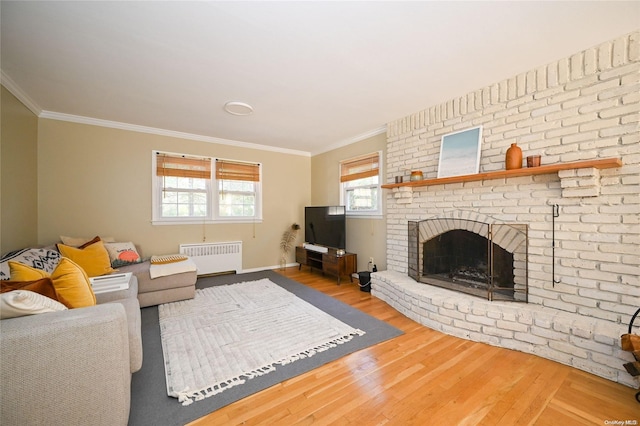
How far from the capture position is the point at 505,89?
2.52 m

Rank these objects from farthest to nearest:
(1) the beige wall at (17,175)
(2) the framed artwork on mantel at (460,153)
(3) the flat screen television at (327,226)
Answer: (3) the flat screen television at (327,226) < (2) the framed artwork on mantel at (460,153) < (1) the beige wall at (17,175)

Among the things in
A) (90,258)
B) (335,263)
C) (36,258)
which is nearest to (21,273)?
(36,258)

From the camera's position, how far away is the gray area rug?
1.48 metres

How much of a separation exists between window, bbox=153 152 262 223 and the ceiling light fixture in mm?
1569

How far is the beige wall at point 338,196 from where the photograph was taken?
4000mm

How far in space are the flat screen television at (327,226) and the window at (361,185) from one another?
1.14ft

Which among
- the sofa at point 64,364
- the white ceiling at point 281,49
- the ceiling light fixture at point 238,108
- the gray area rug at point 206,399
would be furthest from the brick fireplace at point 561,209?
the sofa at point 64,364

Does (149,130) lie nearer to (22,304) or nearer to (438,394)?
Answer: (22,304)

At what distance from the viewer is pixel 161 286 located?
Result: 10.2 ft

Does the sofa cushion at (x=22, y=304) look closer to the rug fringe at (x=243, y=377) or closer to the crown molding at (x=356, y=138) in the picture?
the rug fringe at (x=243, y=377)

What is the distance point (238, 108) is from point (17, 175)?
8.51 feet

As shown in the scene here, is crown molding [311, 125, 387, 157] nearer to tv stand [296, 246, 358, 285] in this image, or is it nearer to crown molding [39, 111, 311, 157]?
crown molding [39, 111, 311, 157]

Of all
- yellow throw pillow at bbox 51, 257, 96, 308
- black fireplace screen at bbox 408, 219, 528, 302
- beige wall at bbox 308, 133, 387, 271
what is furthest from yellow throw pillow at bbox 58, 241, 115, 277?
black fireplace screen at bbox 408, 219, 528, 302

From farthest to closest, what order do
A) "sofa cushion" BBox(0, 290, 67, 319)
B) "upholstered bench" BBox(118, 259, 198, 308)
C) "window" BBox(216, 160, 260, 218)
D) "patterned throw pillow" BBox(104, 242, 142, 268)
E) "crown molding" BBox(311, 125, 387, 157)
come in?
1. "window" BBox(216, 160, 260, 218)
2. "crown molding" BBox(311, 125, 387, 157)
3. "patterned throw pillow" BBox(104, 242, 142, 268)
4. "upholstered bench" BBox(118, 259, 198, 308)
5. "sofa cushion" BBox(0, 290, 67, 319)
